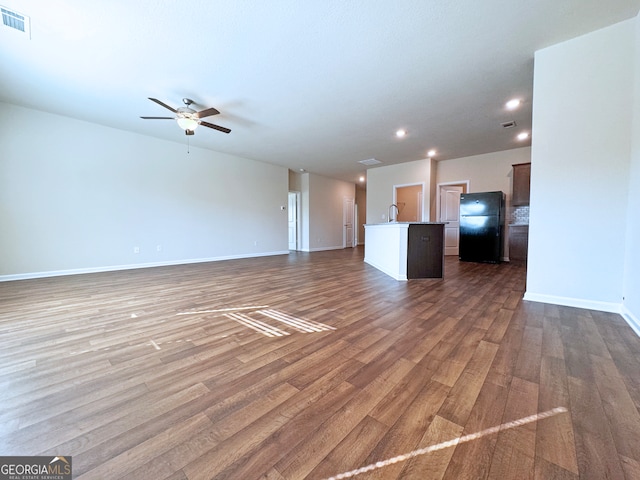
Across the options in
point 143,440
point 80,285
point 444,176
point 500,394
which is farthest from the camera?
point 444,176

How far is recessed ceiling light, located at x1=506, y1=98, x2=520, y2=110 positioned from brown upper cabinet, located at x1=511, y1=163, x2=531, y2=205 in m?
2.19

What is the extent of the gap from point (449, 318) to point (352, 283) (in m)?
1.64

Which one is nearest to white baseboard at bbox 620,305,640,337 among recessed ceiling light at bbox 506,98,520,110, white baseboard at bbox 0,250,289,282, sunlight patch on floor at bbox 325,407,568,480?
sunlight patch on floor at bbox 325,407,568,480

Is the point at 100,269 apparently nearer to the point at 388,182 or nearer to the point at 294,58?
the point at 294,58

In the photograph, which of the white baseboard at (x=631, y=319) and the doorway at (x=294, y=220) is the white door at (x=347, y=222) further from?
the white baseboard at (x=631, y=319)

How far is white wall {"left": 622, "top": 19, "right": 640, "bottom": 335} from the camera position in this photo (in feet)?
6.97

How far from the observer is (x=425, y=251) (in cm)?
413

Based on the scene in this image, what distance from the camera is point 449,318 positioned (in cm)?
235

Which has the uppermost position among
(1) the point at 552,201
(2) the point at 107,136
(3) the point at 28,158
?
(2) the point at 107,136

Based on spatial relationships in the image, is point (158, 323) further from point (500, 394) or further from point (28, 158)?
point (28, 158)

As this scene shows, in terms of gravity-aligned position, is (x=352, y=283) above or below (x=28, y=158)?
below

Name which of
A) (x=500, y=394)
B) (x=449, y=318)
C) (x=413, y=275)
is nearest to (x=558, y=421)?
(x=500, y=394)

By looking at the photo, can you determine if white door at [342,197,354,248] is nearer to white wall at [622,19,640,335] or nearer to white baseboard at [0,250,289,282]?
white baseboard at [0,250,289,282]

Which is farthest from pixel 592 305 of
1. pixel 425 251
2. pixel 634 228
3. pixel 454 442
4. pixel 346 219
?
pixel 346 219
